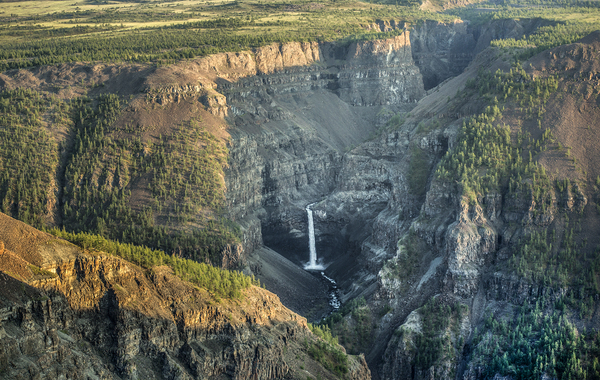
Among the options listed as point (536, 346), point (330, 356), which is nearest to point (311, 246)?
point (330, 356)

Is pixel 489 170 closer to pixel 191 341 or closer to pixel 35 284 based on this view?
pixel 191 341

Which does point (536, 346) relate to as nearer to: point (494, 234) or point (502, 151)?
point (494, 234)

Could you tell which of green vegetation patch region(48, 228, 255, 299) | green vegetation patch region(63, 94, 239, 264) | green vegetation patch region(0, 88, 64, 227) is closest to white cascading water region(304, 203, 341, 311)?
green vegetation patch region(63, 94, 239, 264)

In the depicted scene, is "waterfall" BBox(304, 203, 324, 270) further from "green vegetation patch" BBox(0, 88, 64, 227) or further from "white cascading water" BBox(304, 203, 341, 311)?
"green vegetation patch" BBox(0, 88, 64, 227)

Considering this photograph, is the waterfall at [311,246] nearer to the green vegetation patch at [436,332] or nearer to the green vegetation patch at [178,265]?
the green vegetation patch at [436,332]

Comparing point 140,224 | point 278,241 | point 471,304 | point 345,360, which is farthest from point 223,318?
point 278,241

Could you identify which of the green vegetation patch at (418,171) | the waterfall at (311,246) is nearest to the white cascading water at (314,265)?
the waterfall at (311,246)

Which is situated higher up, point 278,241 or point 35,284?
point 35,284

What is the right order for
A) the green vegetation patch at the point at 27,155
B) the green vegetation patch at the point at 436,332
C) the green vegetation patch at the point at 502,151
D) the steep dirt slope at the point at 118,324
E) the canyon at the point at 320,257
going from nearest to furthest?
the steep dirt slope at the point at 118,324 → the canyon at the point at 320,257 → the green vegetation patch at the point at 436,332 → the green vegetation patch at the point at 502,151 → the green vegetation patch at the point at 27,155
